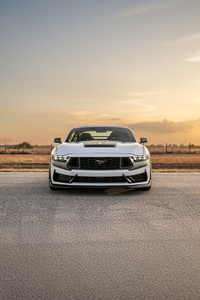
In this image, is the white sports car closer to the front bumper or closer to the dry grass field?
the front bumper

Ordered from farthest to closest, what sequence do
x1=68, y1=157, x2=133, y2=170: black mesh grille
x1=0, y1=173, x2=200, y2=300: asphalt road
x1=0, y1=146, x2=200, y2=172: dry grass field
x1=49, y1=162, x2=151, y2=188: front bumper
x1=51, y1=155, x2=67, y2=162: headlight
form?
x1=0, y1=146, x2=200, y2=172: dry grass field → x1=51, y1=155, x2=67, y2=162: headlight → x1=68, y1=157, x2=133, y2=170: black mesh grille → x1=49, y1=162, x2=151, y2=188: front bumper → x1=0, y1=173, x2=200, y2=300: asphalt road

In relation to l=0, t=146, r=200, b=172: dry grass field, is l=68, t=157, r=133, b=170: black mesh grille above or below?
above

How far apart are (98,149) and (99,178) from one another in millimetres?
668

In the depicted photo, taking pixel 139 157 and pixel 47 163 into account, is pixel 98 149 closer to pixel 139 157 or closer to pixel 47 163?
pixel 139 157

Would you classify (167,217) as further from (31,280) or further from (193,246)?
(31,280)

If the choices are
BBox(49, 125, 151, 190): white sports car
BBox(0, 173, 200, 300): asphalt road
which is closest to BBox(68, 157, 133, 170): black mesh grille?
BBox(49, 125, 151, 190): white sports car

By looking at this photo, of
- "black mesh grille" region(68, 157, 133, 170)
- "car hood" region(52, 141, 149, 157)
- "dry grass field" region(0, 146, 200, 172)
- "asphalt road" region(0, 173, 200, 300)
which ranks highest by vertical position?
"car hood" region(52, 141, 149, 157)

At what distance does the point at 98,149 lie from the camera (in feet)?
28.4

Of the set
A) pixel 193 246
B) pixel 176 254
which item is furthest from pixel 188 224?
pixel 176 254

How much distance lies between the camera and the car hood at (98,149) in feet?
Answer: 28.1

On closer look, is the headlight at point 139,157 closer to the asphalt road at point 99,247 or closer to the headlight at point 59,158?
the asphalt road at point 99,247

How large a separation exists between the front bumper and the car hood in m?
0.38

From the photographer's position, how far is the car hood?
28.1 ft

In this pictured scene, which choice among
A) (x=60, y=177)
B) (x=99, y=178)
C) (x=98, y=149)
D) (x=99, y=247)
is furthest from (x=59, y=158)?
(x=99, y=247)
